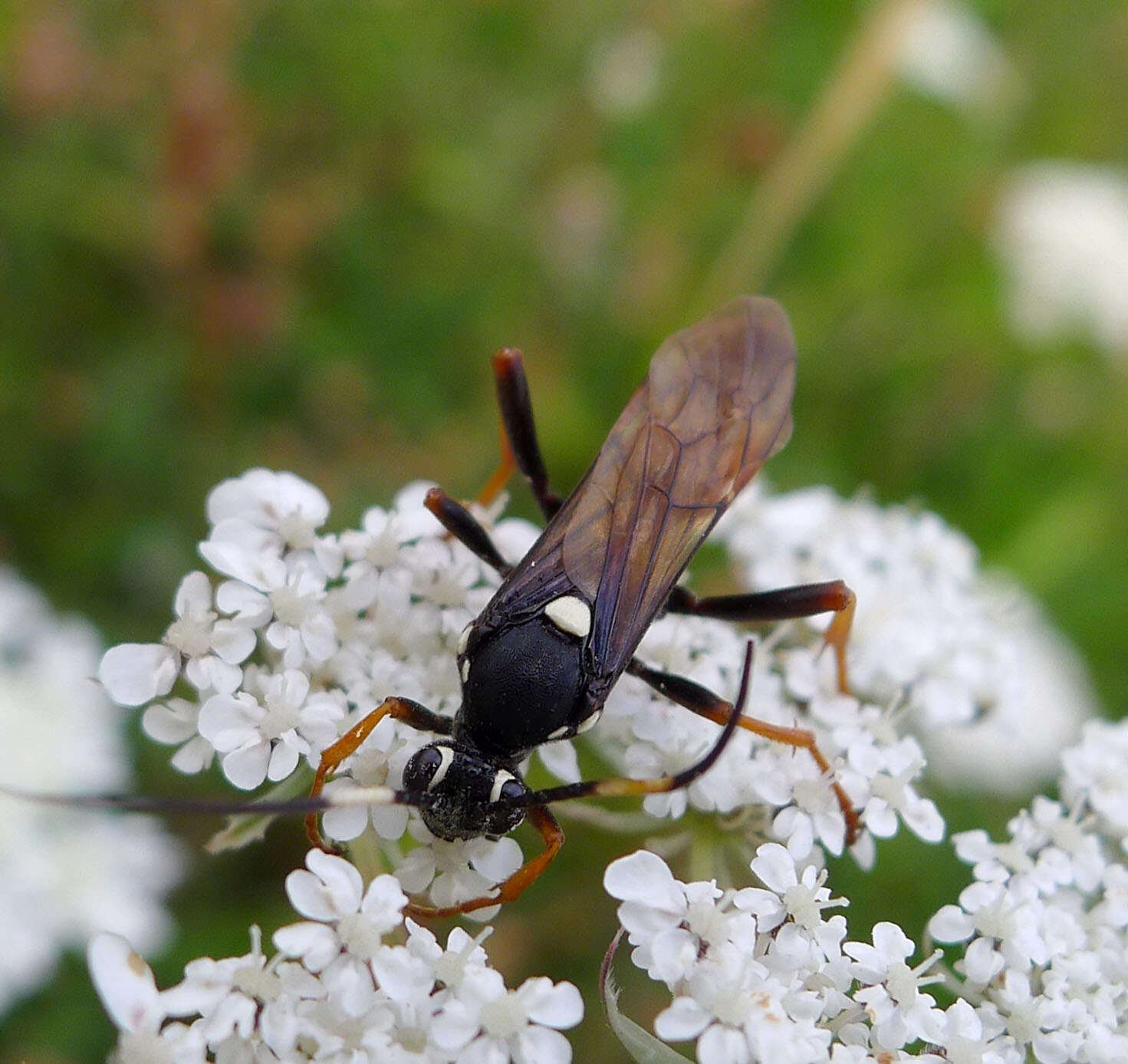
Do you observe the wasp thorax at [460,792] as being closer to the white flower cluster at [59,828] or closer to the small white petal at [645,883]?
the small white petal at [645,883]

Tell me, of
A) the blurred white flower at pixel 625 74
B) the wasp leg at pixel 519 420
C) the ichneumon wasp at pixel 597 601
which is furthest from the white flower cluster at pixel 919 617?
the blurred white flower at pixel 625 74

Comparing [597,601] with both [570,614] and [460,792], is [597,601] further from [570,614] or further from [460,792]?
[460,792]

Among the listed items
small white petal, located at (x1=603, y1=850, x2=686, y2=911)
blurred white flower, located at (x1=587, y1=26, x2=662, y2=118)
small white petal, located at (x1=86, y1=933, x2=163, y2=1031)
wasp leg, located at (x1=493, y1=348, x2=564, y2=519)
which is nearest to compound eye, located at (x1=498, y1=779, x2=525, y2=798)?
small white petal, located at (x1=603, y1=850, x2=686, y2=911)

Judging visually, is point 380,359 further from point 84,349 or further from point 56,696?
point 56,696

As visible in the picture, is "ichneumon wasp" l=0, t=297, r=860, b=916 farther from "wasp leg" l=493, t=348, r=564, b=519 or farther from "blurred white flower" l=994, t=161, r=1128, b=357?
"blurred white flower" l=994, t=161, r=1128, b=357

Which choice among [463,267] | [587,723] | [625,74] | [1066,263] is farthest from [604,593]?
[1066,263]

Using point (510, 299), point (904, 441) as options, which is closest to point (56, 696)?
point (510, 299)

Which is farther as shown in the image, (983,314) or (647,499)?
(983,314)
